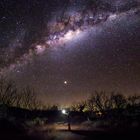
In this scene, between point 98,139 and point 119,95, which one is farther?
point 119,95

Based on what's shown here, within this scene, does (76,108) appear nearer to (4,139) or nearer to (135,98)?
(135,98)

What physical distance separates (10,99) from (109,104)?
28273 mm

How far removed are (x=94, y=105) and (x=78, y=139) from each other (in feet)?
223

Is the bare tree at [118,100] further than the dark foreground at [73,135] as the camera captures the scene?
Yes

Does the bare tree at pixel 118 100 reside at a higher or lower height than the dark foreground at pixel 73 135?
higher

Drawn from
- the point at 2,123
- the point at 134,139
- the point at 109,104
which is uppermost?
the point at 109,104

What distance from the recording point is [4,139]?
23641 millimetres

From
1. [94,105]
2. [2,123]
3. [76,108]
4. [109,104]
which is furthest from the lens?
[76,108]

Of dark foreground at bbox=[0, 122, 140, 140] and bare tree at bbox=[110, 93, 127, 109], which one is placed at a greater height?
bare tree at bbox=[110, 93, 127, 109]

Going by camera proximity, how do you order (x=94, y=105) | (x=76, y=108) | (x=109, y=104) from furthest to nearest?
1. (x=76, y=108)
2. (x=94, y=105)
3. (x=109, y=104)

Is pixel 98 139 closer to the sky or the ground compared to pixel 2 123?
closer to the ground

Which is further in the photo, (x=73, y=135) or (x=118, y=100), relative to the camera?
(x=118, y=100)

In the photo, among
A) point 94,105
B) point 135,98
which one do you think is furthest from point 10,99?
point 135,98

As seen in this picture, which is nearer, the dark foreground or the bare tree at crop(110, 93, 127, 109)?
the dark foreground
